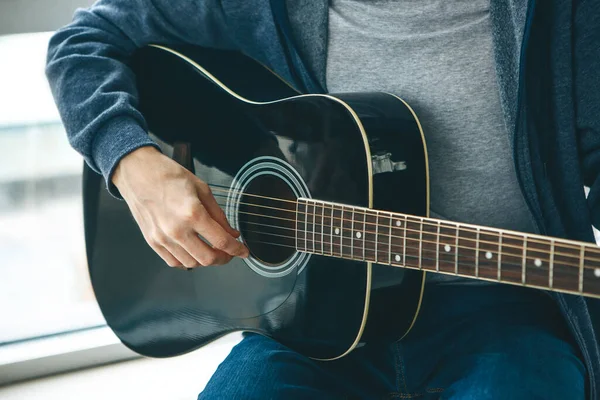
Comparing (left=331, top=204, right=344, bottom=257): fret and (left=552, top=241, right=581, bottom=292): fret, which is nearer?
(left=552, top=241, right=581, bottom=292): fret

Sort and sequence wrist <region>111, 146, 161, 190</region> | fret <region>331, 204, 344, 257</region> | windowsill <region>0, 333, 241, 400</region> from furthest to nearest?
1. windowsill <region>0, 333, 241, 400</region>
2. wrist <region>111, 146, 161, 190</region>
3. fret <region>331, 204, 344, 257</region>

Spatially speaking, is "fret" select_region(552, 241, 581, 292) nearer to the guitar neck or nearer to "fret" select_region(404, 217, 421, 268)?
the guitar neck

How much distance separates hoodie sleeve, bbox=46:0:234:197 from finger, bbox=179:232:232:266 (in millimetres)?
172

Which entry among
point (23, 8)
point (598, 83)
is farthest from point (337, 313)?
point (23, 8)

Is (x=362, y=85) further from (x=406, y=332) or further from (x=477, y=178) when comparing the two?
(x=406, y=332)

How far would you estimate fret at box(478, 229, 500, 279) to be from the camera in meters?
0.67

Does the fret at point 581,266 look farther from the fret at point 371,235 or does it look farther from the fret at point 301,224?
the fret at point 301,224

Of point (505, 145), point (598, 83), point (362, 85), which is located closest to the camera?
point (598, 83)

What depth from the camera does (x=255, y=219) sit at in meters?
0.94

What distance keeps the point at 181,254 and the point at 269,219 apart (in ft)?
0.48

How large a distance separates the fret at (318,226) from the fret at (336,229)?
0.02m

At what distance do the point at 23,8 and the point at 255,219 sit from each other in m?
0.82

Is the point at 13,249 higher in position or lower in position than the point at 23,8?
lower

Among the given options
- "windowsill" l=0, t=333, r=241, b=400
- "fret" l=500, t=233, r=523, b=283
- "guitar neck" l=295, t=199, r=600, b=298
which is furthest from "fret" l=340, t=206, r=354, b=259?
"windowsill" l=0, t=333, r=241, b=400
